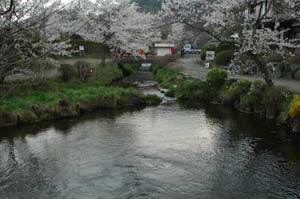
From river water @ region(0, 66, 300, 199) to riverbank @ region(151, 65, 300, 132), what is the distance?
85 centimetres

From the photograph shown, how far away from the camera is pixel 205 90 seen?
26.3 meters

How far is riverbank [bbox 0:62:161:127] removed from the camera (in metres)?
19.5

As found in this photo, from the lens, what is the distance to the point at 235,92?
2367 cm

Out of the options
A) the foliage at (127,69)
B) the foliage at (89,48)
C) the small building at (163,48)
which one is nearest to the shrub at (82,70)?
the foliage at (127,69)

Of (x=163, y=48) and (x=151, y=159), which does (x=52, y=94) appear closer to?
(x=151, y=159)

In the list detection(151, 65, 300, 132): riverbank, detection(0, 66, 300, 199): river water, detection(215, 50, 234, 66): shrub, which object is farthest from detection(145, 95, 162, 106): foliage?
detection(215, 50, 234, 66): shrub

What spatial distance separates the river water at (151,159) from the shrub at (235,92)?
12.0ft

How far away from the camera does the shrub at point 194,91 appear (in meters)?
26.3


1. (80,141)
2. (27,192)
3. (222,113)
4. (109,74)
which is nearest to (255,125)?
(222,113)

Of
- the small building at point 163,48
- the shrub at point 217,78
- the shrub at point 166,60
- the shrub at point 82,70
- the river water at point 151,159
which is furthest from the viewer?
the small building at point 163,48

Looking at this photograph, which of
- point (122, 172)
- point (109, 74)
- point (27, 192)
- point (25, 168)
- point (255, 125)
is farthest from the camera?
point (109, 74)

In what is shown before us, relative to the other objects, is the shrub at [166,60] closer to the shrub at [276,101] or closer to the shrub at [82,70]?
the shrub at [82,70]

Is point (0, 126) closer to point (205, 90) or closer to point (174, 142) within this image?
point (174, 142)

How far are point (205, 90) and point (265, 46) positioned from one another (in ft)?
19.0
